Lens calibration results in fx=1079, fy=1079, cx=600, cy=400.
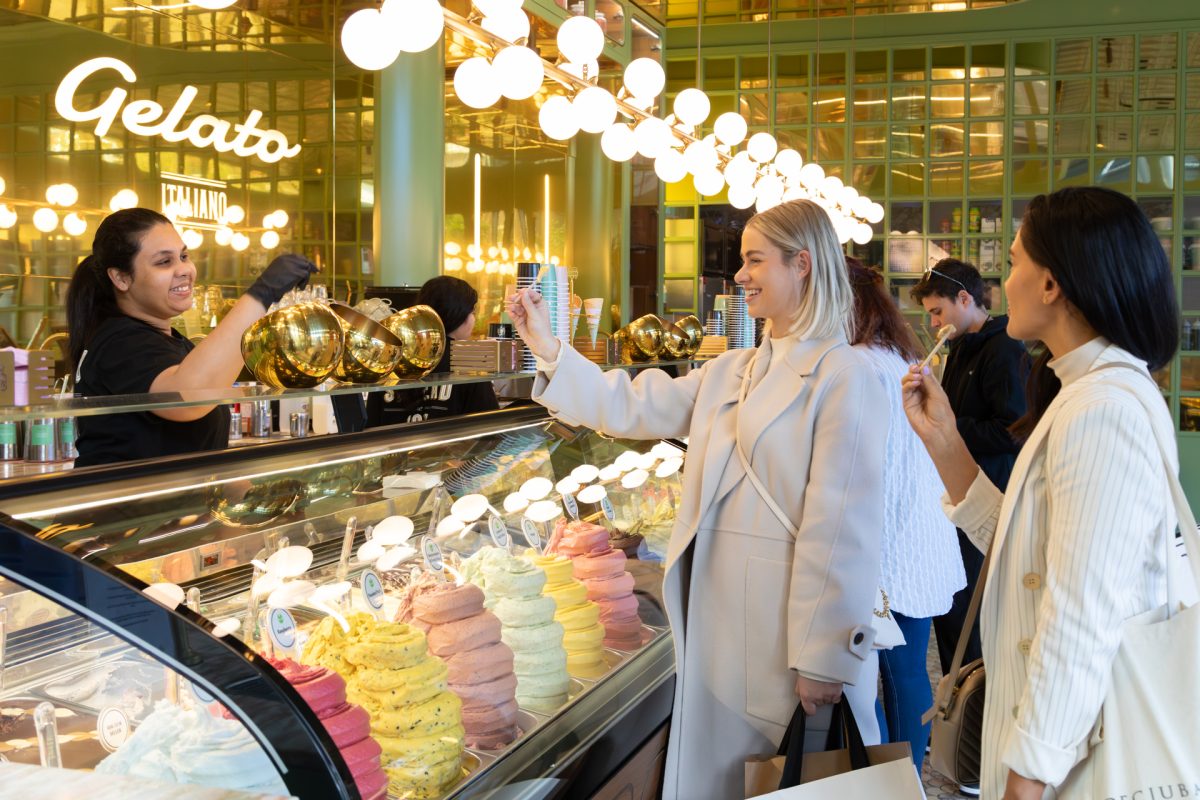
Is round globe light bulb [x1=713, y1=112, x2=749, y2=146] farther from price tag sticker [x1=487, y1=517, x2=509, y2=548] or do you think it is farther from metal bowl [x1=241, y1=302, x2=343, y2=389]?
metal bowl [x1=241, y1=302, x2=343, y2=389]

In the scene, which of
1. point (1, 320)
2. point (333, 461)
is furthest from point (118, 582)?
point (1, 320)

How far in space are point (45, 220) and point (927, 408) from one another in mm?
4340

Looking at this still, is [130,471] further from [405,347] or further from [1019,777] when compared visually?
[1019,777]

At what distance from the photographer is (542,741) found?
85.6 inches

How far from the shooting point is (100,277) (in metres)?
2.48

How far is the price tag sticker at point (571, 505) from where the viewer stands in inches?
114

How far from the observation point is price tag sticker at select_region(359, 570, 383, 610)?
208cm

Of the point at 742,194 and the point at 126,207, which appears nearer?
the point at 126,207

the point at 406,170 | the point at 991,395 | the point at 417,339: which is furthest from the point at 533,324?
the point at 406,170

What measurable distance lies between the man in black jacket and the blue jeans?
114 cm

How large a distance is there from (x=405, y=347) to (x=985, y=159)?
25.1ft

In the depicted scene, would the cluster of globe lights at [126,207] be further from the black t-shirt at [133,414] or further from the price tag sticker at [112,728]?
the price tag sticker at [112,728]

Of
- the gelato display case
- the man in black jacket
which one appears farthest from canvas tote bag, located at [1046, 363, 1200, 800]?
the man in black jacket

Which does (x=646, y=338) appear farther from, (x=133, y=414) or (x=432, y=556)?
(x=133, y=414)
